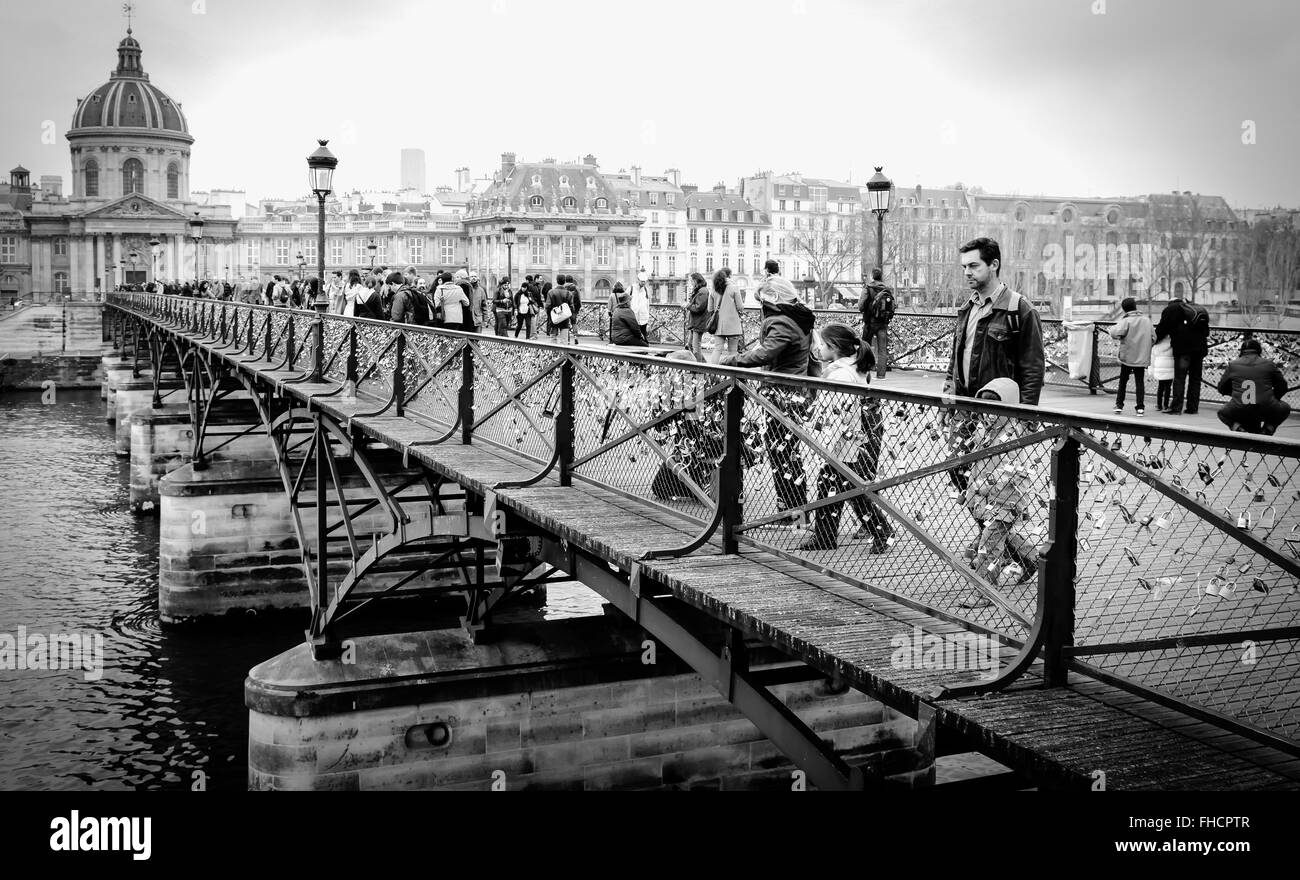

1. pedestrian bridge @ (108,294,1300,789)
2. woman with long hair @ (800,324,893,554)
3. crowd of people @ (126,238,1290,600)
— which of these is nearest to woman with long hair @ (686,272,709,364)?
crowd of people @ (126,238,1290,600)

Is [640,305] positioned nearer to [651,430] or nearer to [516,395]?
[516,395]

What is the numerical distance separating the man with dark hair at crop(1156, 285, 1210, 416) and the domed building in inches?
4629

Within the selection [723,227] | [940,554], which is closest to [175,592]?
[940,554]

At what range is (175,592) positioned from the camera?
854 inches

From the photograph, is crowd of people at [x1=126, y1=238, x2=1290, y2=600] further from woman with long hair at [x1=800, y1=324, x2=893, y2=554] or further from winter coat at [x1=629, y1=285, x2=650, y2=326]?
winter coat at [x1=629, y1=285, x2=650, y2=326]

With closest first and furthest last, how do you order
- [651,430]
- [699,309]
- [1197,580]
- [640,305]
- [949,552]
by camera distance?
[1197,580], [949,552], [651,430], [699,309], [640,305]

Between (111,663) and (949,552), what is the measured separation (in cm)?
1685

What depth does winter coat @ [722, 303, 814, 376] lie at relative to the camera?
7574mm

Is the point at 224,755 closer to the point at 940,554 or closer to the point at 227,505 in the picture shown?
the point at 227,505

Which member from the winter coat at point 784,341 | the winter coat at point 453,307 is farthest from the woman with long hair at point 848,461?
the winter coat at point 453,307

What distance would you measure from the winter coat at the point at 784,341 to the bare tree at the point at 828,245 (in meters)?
66.5

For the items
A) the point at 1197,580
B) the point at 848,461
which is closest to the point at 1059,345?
the point at 848,461

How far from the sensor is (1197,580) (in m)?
4.17

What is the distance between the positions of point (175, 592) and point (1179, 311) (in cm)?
1569
